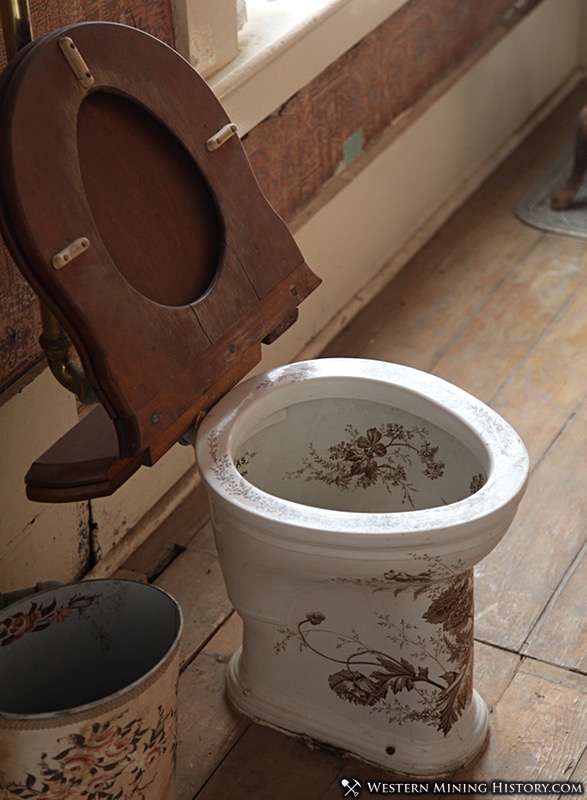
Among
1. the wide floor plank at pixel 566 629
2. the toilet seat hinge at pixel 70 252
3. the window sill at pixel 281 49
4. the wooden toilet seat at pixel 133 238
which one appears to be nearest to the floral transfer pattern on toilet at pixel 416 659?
the wide floor plank at pixel 566 629

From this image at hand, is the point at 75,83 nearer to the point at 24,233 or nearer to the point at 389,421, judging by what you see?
the point at 24,233

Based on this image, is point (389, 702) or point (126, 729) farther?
point (389, 702)

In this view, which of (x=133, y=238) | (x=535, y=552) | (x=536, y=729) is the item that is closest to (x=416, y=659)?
(x=536, y=729)

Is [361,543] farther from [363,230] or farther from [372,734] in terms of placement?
[363,230]

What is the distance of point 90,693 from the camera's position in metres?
Result: 1.49

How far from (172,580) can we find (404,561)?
638 mm

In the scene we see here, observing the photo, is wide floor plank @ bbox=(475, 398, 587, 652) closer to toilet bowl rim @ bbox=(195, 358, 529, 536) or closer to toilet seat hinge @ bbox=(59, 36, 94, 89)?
toilet bowl rim @ bbox=(195, 358, 529, 536)

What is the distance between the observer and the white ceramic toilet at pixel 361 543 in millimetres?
1366

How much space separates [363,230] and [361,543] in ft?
4.32

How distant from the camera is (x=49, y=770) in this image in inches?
48.0

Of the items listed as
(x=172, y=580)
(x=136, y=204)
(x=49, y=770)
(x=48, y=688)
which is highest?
(x=136, y=204)

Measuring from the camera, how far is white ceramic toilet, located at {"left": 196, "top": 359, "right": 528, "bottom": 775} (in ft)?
4.48

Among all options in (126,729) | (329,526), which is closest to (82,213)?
(329,526)

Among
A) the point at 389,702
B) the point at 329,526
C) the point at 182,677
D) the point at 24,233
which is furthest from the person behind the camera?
the point at 182,677
